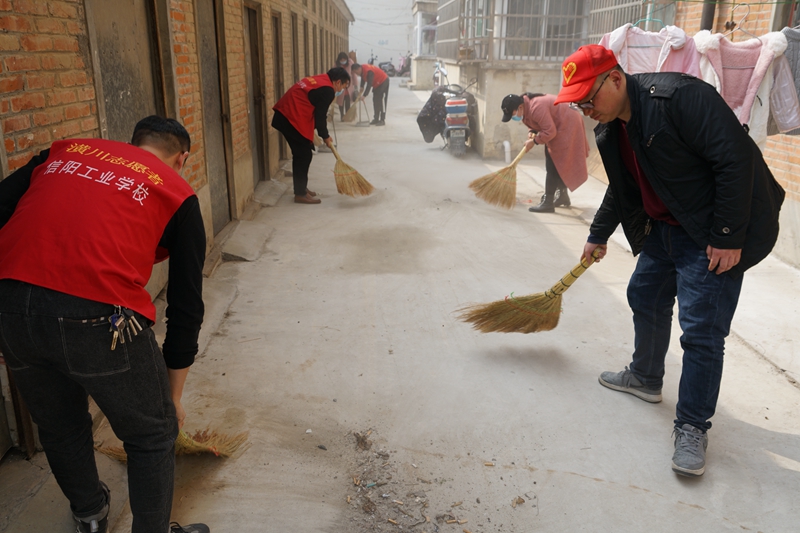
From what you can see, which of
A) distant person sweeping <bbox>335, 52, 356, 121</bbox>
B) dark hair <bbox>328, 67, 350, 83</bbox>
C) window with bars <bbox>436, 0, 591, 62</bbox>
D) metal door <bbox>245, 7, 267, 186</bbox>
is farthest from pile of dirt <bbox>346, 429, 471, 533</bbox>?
distant person sweeping <bbox>335, 52, 356, 121</bbox>

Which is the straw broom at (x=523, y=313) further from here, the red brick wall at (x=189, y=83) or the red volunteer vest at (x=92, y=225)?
the red brick wall at (x=189, y=83)

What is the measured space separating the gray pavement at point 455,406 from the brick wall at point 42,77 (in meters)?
1.45

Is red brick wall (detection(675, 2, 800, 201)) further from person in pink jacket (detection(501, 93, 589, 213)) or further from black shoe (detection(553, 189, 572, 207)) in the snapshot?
black shoe (detection(553, 189, 572, 207))

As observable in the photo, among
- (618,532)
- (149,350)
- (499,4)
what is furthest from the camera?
(499,4)

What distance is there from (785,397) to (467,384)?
172 cm

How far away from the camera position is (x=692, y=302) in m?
2.77

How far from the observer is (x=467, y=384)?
3.54 meters

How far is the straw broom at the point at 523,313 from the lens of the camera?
377cm

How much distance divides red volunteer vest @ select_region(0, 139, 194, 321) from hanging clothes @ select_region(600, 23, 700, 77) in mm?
4396

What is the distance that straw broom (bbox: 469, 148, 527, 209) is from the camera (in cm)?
730

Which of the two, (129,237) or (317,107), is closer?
(129,237)

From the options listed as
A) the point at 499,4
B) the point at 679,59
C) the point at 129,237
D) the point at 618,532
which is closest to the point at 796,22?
the point at 679,59

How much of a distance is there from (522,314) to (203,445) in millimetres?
1975

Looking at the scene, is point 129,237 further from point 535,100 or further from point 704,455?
point 535,100
